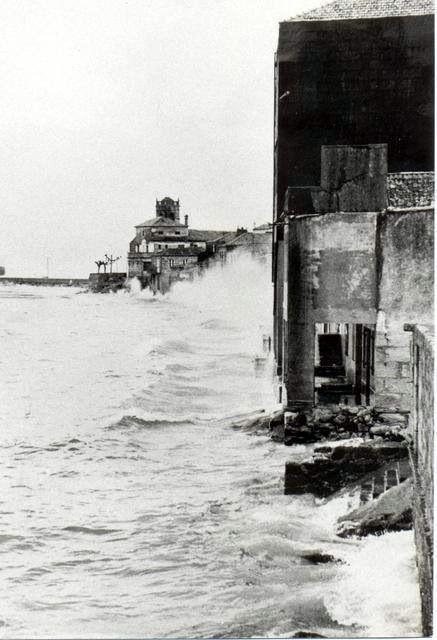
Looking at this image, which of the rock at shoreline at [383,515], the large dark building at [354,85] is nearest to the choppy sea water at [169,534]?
the rock at shoreline at [383,515]

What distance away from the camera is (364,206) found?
11633mm

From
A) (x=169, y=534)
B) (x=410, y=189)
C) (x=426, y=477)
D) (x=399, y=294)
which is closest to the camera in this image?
(x=426, y=477)

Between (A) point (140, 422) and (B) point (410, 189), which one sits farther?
(A) point (140, 422)

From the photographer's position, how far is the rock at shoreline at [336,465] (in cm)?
1041

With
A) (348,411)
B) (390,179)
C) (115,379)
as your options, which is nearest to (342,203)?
(390,179)

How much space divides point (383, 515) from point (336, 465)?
6.21ft

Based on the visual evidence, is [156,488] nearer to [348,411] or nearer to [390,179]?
[348,411]

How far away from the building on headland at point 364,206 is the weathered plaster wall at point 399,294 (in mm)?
16

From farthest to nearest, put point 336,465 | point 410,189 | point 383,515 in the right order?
point 410,189 → point 336,465 → point 383,515

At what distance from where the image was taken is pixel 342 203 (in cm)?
1176

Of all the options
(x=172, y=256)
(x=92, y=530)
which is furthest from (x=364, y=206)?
(x=172, y=256)

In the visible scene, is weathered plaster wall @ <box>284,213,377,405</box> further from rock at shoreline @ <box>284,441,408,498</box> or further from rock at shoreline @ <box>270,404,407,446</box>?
rock at shoreline @ <box>284,441,408,498</box>

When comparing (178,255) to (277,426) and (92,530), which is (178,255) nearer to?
(277,426)

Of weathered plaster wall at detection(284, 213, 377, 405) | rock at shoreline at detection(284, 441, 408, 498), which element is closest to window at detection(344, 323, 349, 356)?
weathered plaster wall at detection(284, 213, 377, 405)
